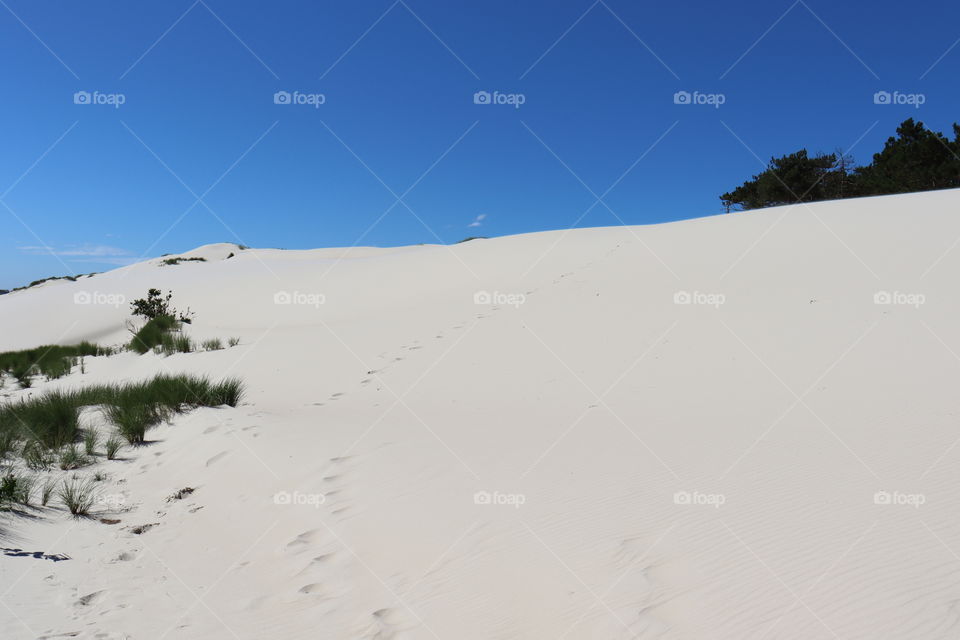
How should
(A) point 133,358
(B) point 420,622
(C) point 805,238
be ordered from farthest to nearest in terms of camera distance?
(C) point 805,238
(A) point 133,358
(B) point 420,622

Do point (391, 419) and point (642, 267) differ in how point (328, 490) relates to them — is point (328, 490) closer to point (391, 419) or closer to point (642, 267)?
point (391, 419)

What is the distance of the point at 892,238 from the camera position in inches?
506

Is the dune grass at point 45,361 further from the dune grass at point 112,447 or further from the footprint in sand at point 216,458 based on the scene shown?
the footprint in sand at point 216,458

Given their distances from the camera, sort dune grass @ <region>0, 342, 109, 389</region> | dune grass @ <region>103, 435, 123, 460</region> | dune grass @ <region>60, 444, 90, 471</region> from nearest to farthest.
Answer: dune grass @ <region>60, 444, 90, 471</region>, dune grass @ <region>103, 435, 123, 460</region>, dune grass @ <region>0, 342, 109, 389</region>

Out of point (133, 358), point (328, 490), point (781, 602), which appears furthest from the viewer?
point (133, 358)

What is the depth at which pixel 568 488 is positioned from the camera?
410 centimetres

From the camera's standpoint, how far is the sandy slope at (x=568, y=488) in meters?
2.78

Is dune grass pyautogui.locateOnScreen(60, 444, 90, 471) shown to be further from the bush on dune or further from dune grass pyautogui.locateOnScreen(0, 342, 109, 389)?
the bush on dune

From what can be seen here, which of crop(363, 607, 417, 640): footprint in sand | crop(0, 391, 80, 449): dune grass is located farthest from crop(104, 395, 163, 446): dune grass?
crop(363, 607, 417, 640): footprint in sand

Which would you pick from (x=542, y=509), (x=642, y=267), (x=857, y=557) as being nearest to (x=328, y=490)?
(x=542, y=509)

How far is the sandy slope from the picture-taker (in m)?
2.78

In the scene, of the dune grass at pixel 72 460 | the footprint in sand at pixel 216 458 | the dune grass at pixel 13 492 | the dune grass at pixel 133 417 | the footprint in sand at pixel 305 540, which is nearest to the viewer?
the footprint in sand at pixel 305 540

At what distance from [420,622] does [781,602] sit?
173 centimetres

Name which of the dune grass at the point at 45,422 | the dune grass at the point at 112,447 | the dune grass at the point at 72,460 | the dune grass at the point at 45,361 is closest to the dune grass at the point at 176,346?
the dune grass at the point at 45,361
